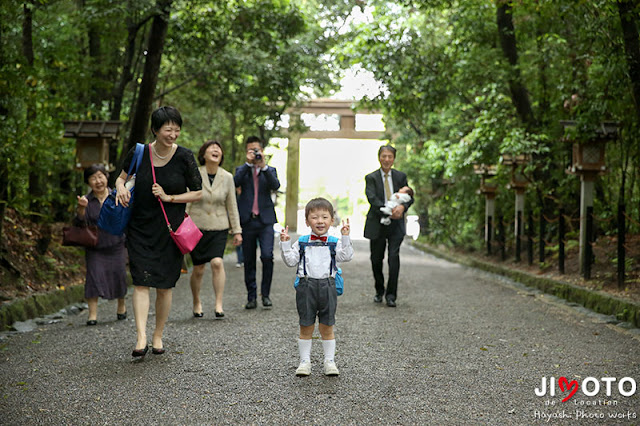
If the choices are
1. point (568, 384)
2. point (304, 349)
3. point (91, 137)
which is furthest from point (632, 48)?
point (91, 137)

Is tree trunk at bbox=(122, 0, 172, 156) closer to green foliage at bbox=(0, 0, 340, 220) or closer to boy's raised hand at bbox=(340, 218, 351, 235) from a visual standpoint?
green foliage at bbox=(0, 0, 340, 220)

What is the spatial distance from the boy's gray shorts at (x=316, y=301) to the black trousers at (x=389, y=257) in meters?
3.50

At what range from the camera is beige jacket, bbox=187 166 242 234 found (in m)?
7.41

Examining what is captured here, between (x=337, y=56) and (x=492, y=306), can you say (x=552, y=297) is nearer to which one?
(x=492, y=306)

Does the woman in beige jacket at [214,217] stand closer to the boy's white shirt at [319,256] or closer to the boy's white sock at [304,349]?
the boy's white shirt at [319,256]

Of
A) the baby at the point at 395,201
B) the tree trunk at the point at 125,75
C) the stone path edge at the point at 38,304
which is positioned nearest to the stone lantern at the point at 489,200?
the tree trunk at the point at 125,75

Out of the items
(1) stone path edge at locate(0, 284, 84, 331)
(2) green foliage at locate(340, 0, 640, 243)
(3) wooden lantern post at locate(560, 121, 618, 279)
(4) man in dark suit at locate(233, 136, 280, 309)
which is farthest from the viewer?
(3) wooden lantern post at locate(560, 121, 618, 279)

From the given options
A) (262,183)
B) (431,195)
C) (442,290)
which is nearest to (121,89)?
(262,183)

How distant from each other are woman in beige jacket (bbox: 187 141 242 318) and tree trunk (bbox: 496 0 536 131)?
800cm

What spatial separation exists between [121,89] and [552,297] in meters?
7.81

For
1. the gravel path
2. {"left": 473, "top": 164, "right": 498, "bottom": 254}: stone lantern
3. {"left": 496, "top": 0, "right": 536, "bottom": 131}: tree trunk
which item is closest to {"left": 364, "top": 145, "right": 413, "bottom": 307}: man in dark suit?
the gravel path

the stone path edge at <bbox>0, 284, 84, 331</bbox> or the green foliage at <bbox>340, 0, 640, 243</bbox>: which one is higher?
the green foliage at <bbox>340, 0, 640, 243</bbox>

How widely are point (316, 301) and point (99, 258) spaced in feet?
10.7

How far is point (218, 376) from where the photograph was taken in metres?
4.75
